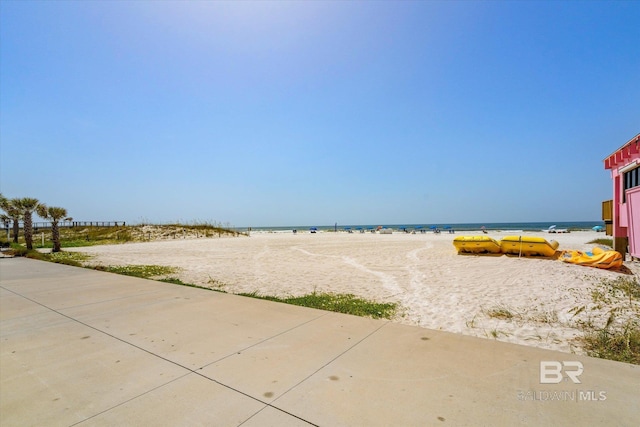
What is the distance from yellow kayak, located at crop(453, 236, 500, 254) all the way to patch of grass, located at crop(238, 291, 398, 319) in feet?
36.8

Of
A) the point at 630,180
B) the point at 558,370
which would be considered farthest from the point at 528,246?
the point at 558,370

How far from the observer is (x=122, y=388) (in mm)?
2963

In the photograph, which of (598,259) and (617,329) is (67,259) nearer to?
(617,329)

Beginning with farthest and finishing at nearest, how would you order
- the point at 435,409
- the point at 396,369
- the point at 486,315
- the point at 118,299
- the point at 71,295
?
the point at 71,295
the point at 118,299
the point at 486,315
the point at 396,369
the point at 435,409

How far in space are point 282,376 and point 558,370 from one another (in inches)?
112

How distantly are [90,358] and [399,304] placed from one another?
17.7ft

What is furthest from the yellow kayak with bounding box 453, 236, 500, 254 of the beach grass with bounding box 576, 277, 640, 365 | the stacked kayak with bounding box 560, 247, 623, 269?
the beach grass with bounding box 576, 277, 640, 365

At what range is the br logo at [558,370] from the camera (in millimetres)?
2965

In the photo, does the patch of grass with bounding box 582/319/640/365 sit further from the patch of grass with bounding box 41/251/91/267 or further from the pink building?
the patch of grass with bounding box 41/251/91/267

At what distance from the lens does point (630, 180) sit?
12.2 metres

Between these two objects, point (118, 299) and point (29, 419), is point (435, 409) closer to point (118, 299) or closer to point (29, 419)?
point (29, 419)

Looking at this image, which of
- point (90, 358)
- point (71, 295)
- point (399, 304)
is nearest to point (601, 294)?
point (399, 304)

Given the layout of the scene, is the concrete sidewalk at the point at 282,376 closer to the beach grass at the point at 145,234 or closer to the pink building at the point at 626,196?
the pink building at the point at 626,196

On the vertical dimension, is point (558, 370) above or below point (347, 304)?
above
